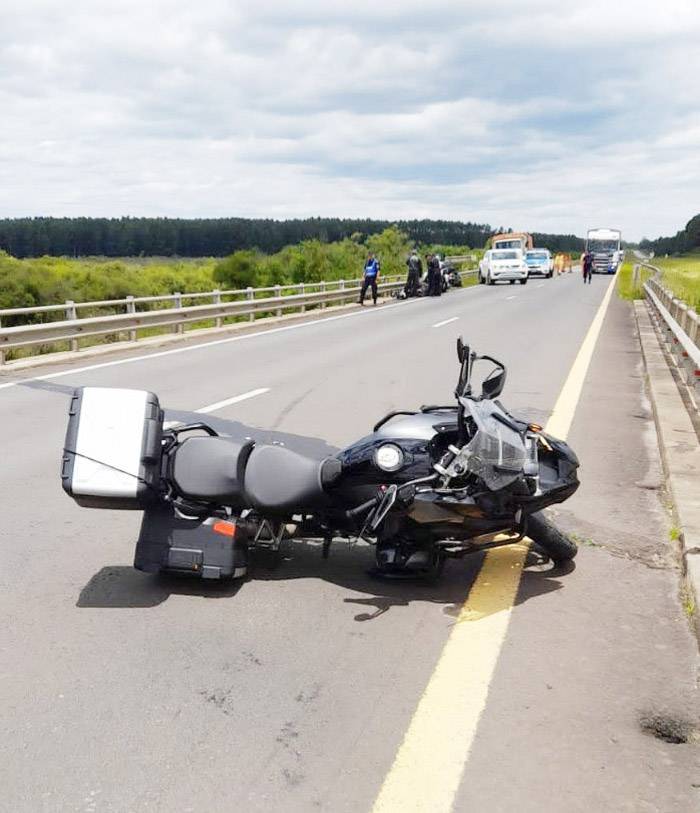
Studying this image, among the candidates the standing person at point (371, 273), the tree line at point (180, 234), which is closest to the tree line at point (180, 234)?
the tree line at point (180, 234)

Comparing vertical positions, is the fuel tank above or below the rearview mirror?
below

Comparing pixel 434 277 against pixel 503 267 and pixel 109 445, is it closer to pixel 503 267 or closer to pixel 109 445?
pixel 503 267

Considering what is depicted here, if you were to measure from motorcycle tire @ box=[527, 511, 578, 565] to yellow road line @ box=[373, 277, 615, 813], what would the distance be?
217 mm

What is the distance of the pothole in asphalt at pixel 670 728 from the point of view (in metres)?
3.12

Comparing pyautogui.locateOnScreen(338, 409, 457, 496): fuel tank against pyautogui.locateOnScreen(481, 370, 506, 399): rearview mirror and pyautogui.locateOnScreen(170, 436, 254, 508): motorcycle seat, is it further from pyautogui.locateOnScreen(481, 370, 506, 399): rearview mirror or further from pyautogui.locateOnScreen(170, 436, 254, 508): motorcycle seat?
pyautogui.locateOnScreen(170, 436, 254, 508): motorcycle seat

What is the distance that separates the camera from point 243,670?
3.66 meters

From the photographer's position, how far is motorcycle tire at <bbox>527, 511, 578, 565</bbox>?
467cm

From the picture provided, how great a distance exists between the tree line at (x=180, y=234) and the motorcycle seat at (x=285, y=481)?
532ft

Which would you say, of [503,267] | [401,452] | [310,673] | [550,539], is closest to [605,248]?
[503,267]

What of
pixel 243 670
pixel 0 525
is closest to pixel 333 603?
pixel 243 670

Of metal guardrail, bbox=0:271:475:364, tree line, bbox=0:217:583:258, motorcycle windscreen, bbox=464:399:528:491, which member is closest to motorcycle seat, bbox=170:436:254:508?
motorcycle windscreen, bbox=464:399:528:491

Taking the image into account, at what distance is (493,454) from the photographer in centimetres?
397

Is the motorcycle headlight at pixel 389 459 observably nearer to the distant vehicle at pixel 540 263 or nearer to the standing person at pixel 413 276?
the standing person at pixel 413 276

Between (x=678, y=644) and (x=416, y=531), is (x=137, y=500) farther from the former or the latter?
(x=678, y=644)
